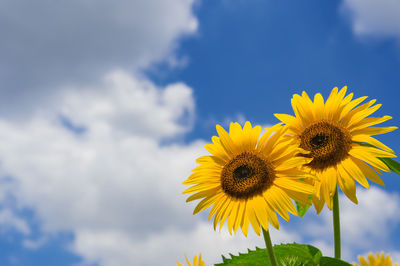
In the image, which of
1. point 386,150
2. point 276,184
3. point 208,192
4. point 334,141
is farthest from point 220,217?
point 386,150

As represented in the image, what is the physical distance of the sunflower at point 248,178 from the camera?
3.13 m

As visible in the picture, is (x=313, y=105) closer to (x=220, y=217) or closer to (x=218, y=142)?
(x=218, y=142)

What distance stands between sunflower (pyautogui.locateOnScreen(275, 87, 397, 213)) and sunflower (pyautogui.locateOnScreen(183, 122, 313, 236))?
0.59ft

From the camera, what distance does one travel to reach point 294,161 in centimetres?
318

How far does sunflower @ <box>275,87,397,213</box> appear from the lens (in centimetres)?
316

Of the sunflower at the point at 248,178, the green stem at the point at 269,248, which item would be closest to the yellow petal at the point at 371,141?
the sunflower at the point at 248,178

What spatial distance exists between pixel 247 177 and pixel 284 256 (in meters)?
0.74

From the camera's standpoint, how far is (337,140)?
3.48 metres

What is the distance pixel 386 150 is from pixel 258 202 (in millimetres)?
1034

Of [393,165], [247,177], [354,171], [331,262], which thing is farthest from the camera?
[247,177]

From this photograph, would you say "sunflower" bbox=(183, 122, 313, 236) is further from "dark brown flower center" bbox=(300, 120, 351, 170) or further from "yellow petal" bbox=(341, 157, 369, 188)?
"yellow petal" bbox=(341, 157, 369, 188)

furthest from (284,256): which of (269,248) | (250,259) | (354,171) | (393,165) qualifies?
(393,165)

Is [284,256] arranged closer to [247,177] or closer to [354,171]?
[247,177]

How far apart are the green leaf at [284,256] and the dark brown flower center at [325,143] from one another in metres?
0.72
